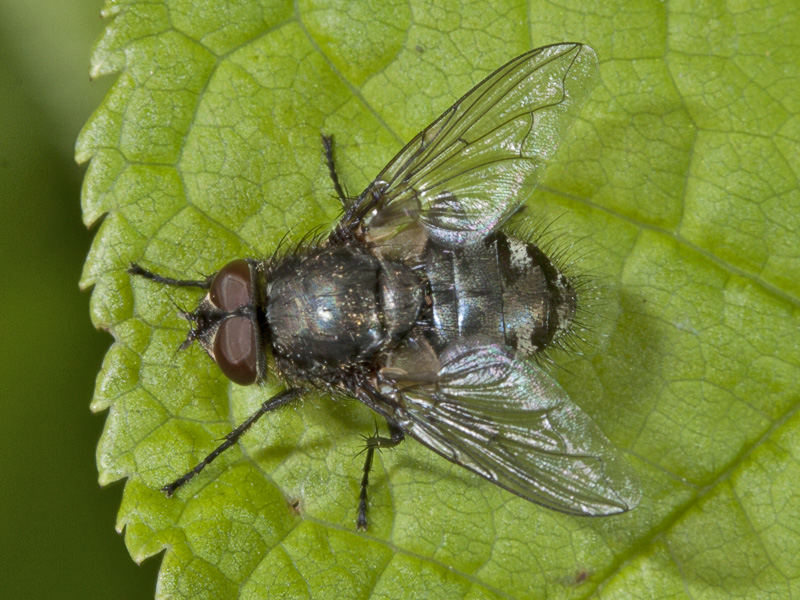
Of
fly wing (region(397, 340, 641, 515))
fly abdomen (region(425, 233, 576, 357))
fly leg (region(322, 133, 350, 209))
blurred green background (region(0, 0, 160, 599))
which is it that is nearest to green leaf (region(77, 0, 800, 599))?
fly leg (region(322, 133, 350, 209))

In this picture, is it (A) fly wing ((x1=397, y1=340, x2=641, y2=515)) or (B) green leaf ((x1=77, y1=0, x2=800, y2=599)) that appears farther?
(B) green leaf ((x1=77, y1=0, x2=800, y2=599))

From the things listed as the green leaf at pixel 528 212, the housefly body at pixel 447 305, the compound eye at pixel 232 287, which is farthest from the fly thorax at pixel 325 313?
the green leaf at pixel 528 212

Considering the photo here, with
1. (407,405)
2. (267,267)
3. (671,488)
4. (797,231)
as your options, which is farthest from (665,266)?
(267,267)

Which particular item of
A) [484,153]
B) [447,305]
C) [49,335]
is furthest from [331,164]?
[49,335]

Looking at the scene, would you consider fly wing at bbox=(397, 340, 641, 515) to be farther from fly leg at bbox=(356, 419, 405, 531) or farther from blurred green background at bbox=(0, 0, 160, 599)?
blurred green background at bbox=(0, 0, 160, 599)

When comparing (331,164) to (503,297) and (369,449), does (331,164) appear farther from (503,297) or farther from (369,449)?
(369,449)

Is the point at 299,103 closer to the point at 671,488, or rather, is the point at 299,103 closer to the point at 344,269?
the point at 344,269

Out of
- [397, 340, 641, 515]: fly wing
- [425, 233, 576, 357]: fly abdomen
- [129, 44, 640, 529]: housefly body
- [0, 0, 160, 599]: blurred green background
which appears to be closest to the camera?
[397, 340, 641, 515]: fly wing

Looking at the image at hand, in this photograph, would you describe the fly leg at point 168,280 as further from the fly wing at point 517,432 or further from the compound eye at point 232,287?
the fly wing at point 517,432
